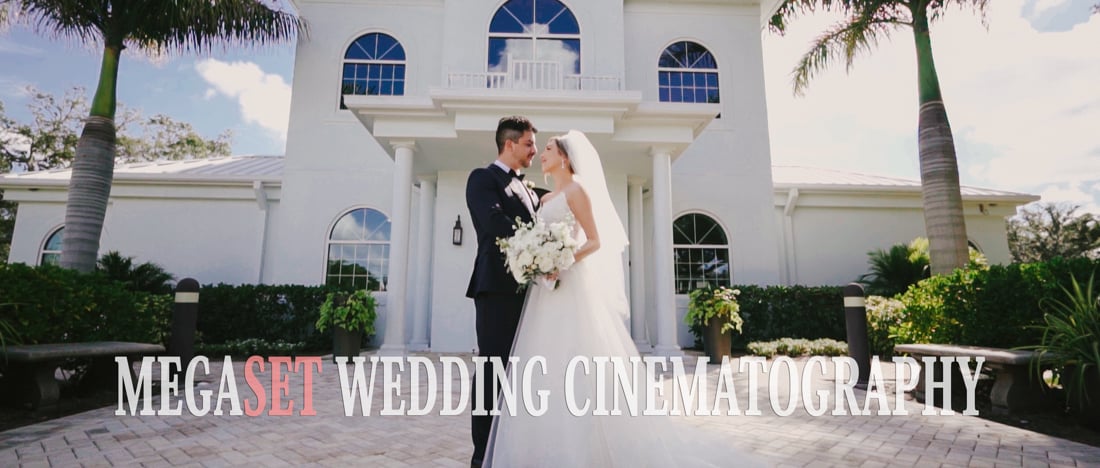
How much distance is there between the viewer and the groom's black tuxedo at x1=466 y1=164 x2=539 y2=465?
8.50 ft

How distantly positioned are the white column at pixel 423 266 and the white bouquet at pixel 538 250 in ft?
24.3

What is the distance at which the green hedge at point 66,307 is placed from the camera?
14.4ft

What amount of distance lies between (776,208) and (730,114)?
8.52 feet

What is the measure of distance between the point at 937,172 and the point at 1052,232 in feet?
88.2

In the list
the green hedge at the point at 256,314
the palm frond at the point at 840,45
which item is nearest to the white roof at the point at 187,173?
the green hedge at the point at 256,314

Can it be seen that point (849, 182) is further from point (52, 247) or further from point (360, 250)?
point (52, 247)

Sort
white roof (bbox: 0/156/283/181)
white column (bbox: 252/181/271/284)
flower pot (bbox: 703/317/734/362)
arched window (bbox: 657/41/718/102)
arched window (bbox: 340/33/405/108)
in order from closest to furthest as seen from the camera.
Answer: flower pot (bbox: 703/317/734/362), white column (bbox: 252/181/271/284), arched window (bbox: 340/33/405/108), white roof (bbox: 0/156/283/181), arched window (bbox: 657/41/718/102)

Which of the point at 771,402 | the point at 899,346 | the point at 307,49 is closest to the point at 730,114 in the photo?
the point at 899,346

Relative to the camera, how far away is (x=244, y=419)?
13.4ft

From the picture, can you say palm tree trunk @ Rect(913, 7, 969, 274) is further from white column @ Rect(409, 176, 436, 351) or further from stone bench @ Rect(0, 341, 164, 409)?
stone bench @ Rect(0, 341, 164, 409)

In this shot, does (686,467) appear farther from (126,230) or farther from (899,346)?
(126,230)

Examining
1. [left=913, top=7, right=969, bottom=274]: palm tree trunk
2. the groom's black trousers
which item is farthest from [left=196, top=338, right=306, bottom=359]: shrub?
[left=913, top=7, right=969, bottom=274]: palm tree trunk

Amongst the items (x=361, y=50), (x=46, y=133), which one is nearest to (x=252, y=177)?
(x=361, y=50)

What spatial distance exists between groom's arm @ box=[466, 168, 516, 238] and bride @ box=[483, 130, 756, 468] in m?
0.27
